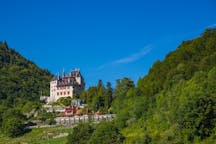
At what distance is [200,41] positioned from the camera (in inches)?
2970

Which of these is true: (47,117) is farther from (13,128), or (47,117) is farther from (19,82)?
(19,82)

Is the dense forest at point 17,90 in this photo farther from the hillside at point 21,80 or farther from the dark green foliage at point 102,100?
the dark green foliage at point 102,100

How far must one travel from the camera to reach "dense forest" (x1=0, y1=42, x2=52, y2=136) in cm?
9084

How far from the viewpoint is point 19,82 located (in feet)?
520

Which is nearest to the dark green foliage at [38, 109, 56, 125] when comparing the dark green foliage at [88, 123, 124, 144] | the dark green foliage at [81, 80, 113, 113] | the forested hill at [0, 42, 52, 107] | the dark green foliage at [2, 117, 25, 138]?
the dark green foliage at [2, 117, 25, 138]

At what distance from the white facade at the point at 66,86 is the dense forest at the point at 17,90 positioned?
247 inches

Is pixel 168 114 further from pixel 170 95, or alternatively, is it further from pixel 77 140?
pixel 77 140

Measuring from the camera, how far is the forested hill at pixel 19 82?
13625 centimetres

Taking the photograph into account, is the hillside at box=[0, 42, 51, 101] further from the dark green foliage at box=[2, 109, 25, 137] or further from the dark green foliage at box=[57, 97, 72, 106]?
the dark green foliage at box=[2, 109, 25, 137]

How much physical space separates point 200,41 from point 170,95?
61.4ft

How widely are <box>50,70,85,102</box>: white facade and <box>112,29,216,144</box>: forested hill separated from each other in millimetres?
35573

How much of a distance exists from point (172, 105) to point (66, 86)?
2680 inches

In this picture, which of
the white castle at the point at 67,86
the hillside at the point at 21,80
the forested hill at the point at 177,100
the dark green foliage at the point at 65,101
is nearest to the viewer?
the forested hill at the point at 177,100

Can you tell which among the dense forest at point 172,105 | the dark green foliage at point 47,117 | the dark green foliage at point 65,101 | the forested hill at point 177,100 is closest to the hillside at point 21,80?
the dark green foliage at point 65,101
